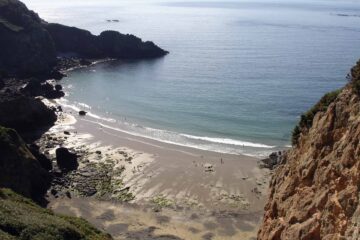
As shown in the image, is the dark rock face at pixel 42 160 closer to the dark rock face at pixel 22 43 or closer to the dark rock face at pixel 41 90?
the dark rock face at pixel 41 90

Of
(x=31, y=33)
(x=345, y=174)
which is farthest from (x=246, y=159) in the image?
(x=31, y=33)

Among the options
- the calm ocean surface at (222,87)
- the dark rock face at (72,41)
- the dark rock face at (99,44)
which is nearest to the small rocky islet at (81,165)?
the calm ocean surface at (222,87)

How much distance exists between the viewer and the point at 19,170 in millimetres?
43406

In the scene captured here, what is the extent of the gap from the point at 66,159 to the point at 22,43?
59178mm

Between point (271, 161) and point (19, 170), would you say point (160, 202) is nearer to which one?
point (19, 170)

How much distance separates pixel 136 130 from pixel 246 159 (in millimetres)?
19727

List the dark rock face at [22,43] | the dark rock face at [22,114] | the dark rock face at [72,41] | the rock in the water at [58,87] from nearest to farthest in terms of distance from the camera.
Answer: the dark rock face at [22,114]
the rock in the water at [58,87]
the dark rock face at [22,43]
the dark rock face at [72,41]

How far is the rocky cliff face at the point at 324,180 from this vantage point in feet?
52.3

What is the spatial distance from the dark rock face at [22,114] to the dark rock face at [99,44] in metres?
61.2

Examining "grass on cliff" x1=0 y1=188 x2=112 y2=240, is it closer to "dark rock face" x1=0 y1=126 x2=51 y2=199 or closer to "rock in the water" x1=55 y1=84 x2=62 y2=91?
"dark rock face" x1=0 y1=126 x2=51 y2=199

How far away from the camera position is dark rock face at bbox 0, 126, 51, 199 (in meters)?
42.0

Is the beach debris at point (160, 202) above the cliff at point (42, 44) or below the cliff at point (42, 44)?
below

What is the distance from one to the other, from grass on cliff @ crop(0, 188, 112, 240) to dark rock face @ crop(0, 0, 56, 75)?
245 feet

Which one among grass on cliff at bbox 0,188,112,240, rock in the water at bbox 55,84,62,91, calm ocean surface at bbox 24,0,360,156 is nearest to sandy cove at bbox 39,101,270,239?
calm ocean surface at bbox 24,0,360,156
